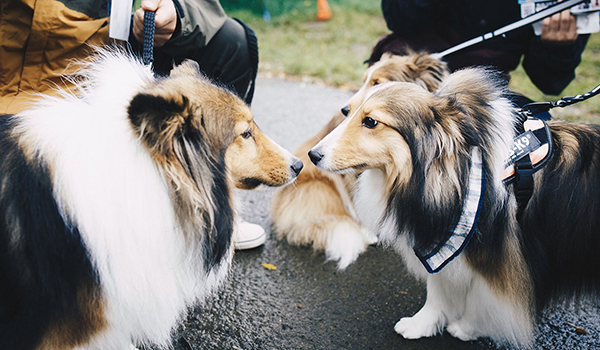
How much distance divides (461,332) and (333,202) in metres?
1.32

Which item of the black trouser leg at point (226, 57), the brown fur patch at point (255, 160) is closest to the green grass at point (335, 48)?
the black trouser leg at point (226, 57)

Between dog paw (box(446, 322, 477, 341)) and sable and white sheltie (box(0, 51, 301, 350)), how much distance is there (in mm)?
1487

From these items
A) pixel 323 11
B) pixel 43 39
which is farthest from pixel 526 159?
pixel 323 11

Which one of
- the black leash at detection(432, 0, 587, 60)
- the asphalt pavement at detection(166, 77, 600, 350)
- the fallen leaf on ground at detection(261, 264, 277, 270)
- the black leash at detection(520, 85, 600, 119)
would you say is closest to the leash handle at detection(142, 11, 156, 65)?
the asphalt pavement at detection(166, 77, 600, 350)

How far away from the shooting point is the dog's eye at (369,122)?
212cm

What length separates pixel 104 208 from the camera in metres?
1.50

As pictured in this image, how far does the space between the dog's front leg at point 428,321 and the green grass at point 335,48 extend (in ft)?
13.5

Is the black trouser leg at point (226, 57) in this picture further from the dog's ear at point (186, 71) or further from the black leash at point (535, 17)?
the black leash at point (535, 17)

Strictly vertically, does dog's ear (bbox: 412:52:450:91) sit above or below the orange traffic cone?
above

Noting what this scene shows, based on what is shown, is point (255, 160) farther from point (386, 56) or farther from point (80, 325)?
point (386, 56)

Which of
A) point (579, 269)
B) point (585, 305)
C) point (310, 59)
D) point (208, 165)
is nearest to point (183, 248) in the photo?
point (208, 165)

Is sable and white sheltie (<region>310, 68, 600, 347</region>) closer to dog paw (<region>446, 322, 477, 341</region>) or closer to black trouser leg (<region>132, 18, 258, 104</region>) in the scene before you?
dog paw (<region>446, 322, 477, 341</region>)

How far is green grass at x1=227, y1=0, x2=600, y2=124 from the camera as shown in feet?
20.7

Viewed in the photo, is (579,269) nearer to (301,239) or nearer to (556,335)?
(556,335)
